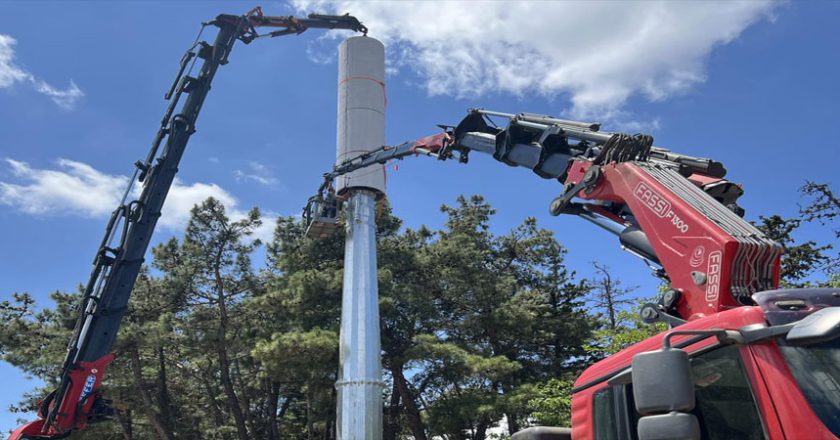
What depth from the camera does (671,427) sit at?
312 centimetres

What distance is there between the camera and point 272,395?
87.9 feet

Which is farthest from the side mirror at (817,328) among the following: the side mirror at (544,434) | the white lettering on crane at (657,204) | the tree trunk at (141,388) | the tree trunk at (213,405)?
the tree trunk at (213,405)

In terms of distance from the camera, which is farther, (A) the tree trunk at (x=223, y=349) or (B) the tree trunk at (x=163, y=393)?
(B) the tree trunk at (x=163, y=393)

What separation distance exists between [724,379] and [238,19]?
1923 centimetres

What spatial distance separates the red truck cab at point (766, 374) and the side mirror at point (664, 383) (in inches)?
1.7

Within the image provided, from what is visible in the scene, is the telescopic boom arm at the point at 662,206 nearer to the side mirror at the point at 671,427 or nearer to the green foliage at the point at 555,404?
the side mirror at the point at 671,427

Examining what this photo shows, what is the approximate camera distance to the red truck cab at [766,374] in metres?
3.17

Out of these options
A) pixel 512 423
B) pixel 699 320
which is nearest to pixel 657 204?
pixel 699 320

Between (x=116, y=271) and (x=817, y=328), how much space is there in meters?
15.5

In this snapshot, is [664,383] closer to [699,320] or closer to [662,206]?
[699,320]

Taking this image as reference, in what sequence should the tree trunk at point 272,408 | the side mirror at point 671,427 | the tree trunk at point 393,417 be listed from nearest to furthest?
1. the side mirror at point 671,427
2. the tree trunk at point 393,417
3. the tree trunk at point 272,408

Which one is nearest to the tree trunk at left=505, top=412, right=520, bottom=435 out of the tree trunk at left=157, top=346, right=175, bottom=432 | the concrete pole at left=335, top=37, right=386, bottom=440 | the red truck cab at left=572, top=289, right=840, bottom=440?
the concrete pole at left=335, top=37, right=386, bottom=440

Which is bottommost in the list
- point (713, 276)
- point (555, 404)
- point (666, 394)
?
point (666, 394)

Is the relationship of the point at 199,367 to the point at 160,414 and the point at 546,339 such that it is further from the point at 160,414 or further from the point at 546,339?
the point at 546,339
